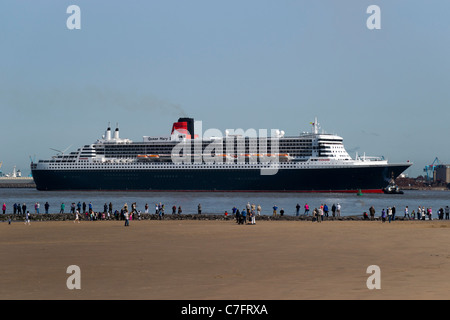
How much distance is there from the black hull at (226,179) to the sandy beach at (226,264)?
75.0 m

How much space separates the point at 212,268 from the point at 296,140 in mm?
96497

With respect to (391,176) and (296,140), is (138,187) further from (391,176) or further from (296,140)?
(391,176)

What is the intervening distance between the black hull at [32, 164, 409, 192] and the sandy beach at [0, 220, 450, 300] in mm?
75020

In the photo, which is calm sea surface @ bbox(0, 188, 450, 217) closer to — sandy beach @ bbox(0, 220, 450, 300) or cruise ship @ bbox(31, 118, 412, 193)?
cruise ship @ bbox(31, 118, 412, 193)

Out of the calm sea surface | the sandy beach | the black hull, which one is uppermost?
the black hull

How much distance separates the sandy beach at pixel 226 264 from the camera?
16.0 meters

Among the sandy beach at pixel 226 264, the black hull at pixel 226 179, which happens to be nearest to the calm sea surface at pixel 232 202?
the black hull at pixel 226 179

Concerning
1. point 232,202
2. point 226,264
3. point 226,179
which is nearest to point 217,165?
point 226,179

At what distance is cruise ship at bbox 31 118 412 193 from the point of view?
355 feet

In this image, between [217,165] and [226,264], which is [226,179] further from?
[226,264]

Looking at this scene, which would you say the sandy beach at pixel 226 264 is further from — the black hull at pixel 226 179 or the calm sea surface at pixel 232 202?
the black hull at pixel 226 179

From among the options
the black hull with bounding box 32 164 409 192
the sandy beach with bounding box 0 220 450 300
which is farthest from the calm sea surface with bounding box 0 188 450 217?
the sandy beach with bounding box 0 220 450 300

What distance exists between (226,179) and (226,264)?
302 ft
